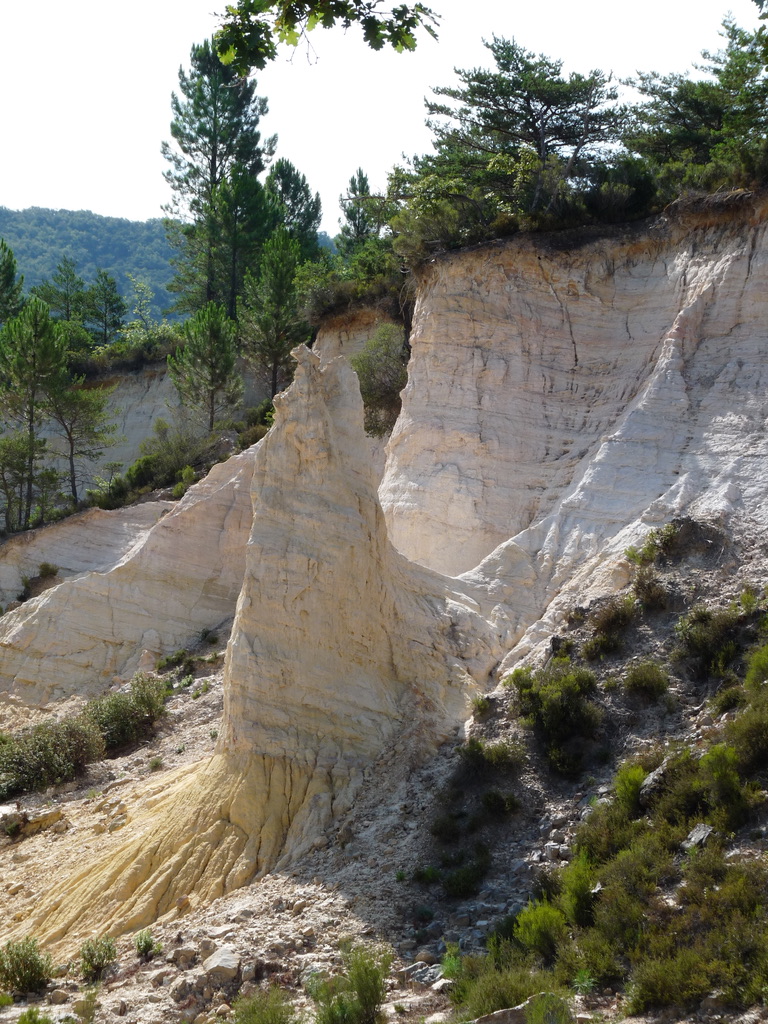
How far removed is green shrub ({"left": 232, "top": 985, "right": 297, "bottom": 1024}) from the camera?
8328 millimetres

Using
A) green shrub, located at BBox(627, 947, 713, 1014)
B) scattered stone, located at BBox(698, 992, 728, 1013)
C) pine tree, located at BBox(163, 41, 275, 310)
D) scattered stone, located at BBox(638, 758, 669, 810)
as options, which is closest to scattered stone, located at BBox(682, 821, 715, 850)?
scattered stone, located at BBox(638, 758, 669, 810)

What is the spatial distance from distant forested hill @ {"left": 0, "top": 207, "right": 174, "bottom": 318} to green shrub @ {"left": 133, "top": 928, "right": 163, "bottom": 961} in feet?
334

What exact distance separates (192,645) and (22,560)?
6796 millimetres

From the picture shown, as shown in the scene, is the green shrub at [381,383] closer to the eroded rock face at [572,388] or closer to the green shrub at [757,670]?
the eroded rock face at [572,388]

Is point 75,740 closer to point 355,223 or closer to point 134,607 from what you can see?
point 134,607

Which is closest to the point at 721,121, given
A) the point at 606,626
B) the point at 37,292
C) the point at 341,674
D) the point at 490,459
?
the point at 490,459

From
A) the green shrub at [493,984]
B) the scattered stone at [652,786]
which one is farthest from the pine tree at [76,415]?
the green shrub at [493,984]

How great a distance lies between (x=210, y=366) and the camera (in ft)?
102

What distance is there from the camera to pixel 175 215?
140 feet

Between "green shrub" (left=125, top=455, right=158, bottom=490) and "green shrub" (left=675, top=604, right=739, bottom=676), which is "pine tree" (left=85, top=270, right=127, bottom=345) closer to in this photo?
"green shrub" (left=125, top=455, right=158, bottom=490)

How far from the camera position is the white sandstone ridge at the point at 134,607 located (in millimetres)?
21094

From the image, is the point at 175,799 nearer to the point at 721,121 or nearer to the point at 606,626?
the point at 606,626

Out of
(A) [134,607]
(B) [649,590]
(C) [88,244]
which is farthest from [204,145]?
(C) [88,244]

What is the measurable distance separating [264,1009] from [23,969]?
10.8 ft
